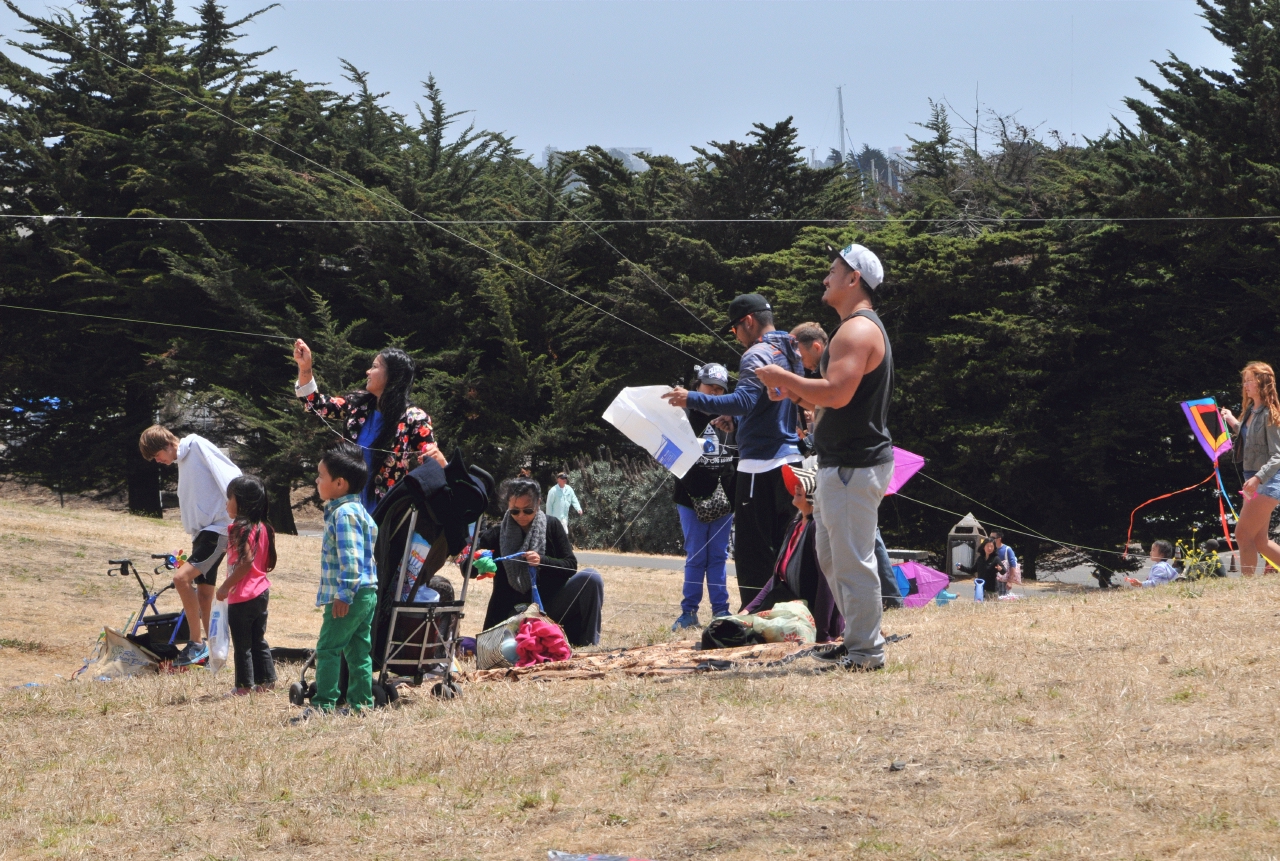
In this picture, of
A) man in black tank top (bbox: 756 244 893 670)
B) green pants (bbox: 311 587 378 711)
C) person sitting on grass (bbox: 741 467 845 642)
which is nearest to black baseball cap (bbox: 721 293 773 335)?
person sitting on grass (bbox: 741 467 845 642)

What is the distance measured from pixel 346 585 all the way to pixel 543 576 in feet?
8.18

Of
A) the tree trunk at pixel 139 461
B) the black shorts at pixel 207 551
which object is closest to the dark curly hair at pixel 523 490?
the black shorts at pixel 207 551

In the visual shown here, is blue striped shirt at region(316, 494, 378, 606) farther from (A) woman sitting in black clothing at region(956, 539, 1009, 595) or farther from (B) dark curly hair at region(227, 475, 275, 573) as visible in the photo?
(A) woman sitting in black clothing at region(956, 539, 1009, 595)

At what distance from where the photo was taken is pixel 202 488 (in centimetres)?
758

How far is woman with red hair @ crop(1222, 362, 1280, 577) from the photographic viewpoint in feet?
25.7

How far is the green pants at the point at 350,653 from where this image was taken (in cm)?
545

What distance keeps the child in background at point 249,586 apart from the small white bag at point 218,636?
2.26 feet

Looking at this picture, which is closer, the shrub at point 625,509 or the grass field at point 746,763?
the grass field at point 746,763

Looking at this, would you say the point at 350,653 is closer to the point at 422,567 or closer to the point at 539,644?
the point at 422,567

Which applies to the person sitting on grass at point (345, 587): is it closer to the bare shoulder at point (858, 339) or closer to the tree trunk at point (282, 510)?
the bare shoulder at point (858, 339)

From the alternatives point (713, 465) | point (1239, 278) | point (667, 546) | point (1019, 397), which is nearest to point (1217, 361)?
point (1239, 278)

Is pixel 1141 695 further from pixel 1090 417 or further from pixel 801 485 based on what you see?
pixel 1090 417

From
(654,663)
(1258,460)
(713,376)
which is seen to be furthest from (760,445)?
(1258,460)

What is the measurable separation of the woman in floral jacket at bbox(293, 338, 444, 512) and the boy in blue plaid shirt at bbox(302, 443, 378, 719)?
0.52 meters
